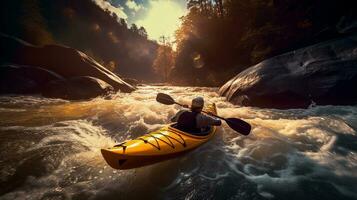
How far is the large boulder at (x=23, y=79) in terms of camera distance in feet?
41.6

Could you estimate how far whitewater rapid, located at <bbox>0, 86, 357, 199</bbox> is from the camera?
3.33 m

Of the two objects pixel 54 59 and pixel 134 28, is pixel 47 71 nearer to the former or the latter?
pixel 54 59

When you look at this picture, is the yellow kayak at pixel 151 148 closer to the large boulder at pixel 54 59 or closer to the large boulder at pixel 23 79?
the large boulder at pixel 23 79

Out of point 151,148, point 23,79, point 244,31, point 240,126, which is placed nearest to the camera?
point 151,148

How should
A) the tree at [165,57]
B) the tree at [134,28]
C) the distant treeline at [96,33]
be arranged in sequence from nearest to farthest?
1. the tree at [165,57]
2. the distant treeline at [96,33]
3. the tree at [134,28]

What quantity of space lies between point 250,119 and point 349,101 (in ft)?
12.2

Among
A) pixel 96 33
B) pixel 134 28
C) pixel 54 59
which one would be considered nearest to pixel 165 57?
pixel 54 59

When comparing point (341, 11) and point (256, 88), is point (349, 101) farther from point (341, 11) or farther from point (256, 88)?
point (341, 11)

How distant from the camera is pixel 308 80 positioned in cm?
846

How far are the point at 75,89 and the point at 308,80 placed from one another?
35.9 feet

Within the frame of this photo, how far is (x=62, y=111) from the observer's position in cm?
849

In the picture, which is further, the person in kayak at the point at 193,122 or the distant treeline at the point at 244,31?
the distant treeline at the point at 244,31

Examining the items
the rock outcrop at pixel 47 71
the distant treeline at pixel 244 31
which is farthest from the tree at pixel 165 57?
the rock outcrop at pixel 47 71

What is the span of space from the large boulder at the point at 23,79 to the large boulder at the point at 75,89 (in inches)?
54.1
